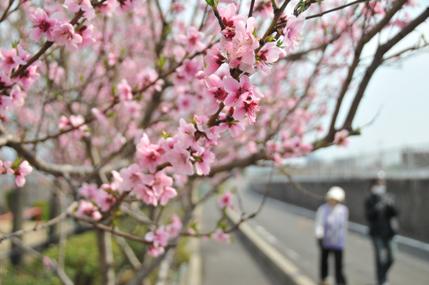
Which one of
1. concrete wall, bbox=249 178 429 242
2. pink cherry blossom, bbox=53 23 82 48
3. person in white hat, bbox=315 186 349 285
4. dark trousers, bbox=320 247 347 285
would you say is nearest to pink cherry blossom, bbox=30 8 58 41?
pink cherry blossom, bbox=53 23 82 48

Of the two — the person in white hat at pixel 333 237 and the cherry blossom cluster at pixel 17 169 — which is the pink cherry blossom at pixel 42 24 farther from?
the person in white hat at pixel 333 237

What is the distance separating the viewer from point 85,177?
12.7 ft

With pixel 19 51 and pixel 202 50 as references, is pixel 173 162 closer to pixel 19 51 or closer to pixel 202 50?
pixel 19 51

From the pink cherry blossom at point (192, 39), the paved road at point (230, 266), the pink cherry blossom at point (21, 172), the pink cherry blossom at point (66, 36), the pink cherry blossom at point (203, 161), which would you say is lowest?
the paved road at point (230, 266)

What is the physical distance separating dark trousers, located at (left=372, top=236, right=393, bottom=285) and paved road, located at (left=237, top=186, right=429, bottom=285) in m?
0.96

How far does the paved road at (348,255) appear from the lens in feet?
31.7

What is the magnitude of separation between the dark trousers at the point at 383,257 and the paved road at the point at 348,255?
37.8 inches

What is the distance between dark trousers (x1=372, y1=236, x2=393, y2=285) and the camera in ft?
27.2

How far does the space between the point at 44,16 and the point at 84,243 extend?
30.9 ft

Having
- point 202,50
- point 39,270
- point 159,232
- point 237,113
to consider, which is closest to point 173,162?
point 237,113

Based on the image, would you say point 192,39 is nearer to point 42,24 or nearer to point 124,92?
point 124,92

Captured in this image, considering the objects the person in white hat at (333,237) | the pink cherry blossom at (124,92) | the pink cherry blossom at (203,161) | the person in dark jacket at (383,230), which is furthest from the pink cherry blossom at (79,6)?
the person in dark jacket at (383,230)

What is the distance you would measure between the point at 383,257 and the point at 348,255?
13.2ft

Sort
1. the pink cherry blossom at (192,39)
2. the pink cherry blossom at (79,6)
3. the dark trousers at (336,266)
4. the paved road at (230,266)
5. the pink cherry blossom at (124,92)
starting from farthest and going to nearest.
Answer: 1. the paved road at (230,266)
2. the dark trousers at (336,266)
3. the pink cherry blossom at (124,92)
4. the pink cherry blossom at (192,39)
5. the pink cherry blossom at (79,6)
